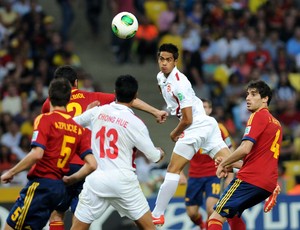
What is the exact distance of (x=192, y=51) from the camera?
2356 cm

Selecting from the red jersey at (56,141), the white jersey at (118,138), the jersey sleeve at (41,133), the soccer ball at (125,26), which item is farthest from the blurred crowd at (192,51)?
the jersey sleeve at (41,133)

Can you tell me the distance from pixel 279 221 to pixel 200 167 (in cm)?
221

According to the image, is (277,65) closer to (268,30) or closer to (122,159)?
(268,30)

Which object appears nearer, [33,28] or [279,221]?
[279,221]

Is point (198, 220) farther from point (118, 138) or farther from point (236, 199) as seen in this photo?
point (118, 138)

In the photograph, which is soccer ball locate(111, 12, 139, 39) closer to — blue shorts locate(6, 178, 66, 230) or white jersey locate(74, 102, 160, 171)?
white jersey locate(74, 102, 160, 171)

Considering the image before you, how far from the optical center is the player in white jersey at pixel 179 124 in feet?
43.6


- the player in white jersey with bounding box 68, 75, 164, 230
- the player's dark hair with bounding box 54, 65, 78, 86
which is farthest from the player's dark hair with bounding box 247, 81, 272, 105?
the player's dark hair with bounding box 54, 65, 78, 86

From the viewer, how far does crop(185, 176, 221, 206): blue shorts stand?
15.6 meters

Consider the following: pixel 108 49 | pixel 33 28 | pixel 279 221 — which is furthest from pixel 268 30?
pixel 279 221

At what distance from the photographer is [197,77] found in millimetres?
22984

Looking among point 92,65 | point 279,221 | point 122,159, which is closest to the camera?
point 122,159

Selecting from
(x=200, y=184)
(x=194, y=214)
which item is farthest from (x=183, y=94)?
(x=194, y=214)

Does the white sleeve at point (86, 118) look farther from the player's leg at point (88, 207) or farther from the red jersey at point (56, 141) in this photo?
the player's leg at point (88, 207)
